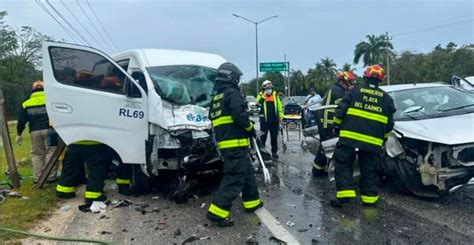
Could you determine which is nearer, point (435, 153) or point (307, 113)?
point (435, 153)

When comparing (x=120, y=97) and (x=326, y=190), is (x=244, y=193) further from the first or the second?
(x=120, y=97)

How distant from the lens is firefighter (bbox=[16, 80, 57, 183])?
24.2ft

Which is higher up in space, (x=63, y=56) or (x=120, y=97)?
(x=63, y=56)

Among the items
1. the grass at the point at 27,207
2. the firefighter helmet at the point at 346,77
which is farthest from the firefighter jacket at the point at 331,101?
the grass at the point at 27,207

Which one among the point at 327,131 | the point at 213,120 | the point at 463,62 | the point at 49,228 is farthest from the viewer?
the point at 463,62

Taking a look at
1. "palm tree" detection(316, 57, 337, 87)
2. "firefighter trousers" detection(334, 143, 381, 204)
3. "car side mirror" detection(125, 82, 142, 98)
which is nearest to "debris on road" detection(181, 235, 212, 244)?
"firefighter trousers" detection(334, 143, 381, 204)

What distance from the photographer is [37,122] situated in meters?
7.38

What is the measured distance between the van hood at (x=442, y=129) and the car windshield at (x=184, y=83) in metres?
2.87

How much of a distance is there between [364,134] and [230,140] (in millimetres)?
1756

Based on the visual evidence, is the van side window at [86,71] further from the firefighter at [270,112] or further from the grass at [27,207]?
the firefighter at [270,112]

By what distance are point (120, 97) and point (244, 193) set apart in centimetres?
223

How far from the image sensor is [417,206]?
5.71m

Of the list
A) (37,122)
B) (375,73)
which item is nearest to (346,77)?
(375,73)

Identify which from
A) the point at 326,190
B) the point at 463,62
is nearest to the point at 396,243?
the point at 326,190
